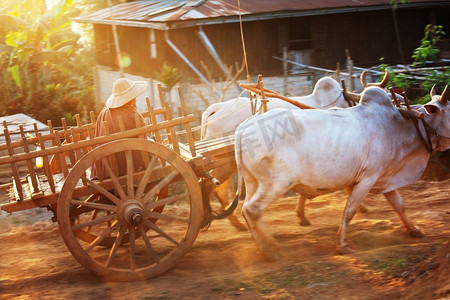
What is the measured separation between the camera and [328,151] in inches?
208

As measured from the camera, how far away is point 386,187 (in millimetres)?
5848

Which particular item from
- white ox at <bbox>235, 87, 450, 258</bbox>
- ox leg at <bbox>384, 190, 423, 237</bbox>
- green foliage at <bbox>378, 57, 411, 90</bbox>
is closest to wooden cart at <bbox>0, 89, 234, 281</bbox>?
white ox at <bbox>235, 87, 450, 258</bbox>

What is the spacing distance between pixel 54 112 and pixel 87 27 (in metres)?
10.8

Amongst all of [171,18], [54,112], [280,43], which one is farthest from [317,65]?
[54,112]

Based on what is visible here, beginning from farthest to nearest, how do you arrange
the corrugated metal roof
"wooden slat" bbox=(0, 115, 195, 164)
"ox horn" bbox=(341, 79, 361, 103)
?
the corrugated metal roof
"ox horn" bbox=(341, 79, 361, 103)
"wooden slat" bbox=(0, 115, 195, 164)

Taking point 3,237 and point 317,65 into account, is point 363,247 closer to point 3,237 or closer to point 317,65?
point 3,237

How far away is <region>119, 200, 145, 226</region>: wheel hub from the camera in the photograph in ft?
15.7

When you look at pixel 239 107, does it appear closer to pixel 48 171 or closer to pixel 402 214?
pixel 402 214

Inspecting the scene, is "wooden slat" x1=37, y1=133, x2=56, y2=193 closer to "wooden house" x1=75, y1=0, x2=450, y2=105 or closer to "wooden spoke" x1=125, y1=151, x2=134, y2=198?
"wooden spoke" x1=125, y1=151, x2=134, y2=198

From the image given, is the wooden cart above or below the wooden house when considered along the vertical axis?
below

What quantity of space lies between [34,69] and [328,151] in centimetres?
1251

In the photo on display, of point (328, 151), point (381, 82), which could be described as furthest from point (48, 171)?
point (381, 82)

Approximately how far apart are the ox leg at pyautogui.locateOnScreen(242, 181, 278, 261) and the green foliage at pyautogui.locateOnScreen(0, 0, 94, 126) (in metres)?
10.3

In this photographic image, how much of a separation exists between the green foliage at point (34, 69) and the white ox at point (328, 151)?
10.2 meters
